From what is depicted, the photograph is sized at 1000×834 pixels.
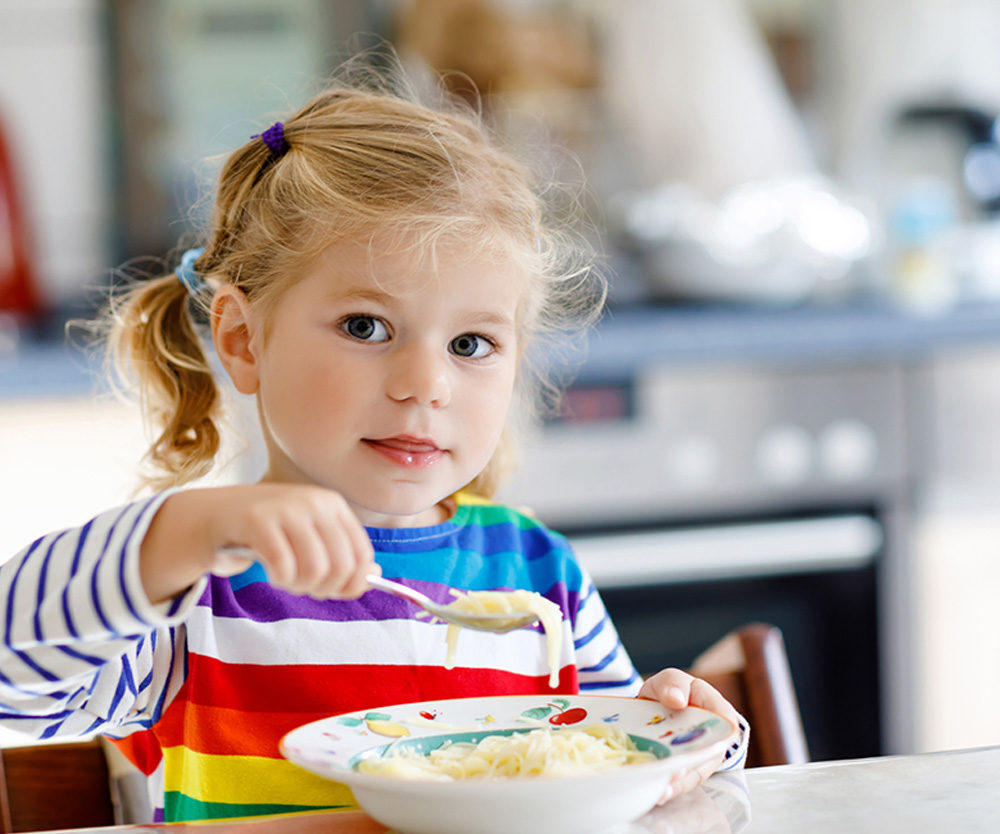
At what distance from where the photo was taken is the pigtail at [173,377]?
3.08ft

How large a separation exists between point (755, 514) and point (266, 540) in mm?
1433

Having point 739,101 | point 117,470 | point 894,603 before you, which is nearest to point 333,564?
point 117,470

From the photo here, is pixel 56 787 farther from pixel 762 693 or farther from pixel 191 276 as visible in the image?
pixel 762 693

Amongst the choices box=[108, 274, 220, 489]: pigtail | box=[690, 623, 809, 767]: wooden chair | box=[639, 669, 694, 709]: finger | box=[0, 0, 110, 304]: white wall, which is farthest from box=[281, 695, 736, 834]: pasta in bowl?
box=[0, 0, 110, 304]: white wall

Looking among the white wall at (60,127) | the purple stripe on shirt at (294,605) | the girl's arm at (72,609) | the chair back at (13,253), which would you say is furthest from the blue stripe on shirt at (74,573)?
the white wall at (60,127)

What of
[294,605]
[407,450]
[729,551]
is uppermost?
[407,450]

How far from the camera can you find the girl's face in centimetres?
76

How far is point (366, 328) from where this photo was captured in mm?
776

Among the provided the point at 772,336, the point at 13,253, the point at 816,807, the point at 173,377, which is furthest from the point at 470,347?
the point at 13,253

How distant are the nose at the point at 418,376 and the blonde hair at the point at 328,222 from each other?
0.25 feet

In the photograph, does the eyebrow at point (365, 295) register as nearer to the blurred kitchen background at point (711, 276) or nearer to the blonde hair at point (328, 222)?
the blonde hair at point (328, 222)

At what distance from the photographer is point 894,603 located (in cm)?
188

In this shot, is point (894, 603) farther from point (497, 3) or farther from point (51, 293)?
point (51, 293)

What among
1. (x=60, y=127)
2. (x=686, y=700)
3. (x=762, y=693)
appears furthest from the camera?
(x=60, y=127)
